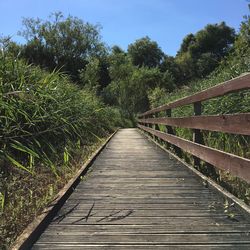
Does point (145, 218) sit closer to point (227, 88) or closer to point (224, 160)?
point (224, 160)

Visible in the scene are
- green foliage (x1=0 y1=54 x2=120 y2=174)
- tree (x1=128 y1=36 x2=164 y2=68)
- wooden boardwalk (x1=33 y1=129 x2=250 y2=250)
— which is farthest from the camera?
tree (x1=128 y1=36 x2=164 y2=68)

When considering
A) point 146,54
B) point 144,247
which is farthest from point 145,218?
point 146,54

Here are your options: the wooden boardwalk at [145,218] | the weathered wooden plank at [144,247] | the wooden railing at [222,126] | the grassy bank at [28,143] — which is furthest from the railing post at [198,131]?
the weathered wooden plank at [144,247]

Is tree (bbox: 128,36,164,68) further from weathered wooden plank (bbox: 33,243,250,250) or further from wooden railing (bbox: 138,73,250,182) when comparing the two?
weathered wooden plank (bbox: 33,243,250,250)

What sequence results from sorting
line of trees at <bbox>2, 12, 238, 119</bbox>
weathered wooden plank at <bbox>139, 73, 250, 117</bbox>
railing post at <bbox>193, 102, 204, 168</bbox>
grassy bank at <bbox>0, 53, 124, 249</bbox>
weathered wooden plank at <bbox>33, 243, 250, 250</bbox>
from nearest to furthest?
weathered wooden plank at <bbox>33, 243, 250, 250</bbox> → weathered wooden plank at <bbox>139, 73, 250, 117</bbox> → grassy bank at <bbox>0, 53, 124, 249</bbox> → railing post at <bbox>193, 102, 204, 168</bbox> → line of trees at <bbox>2, 12, 238, 119</bbox>

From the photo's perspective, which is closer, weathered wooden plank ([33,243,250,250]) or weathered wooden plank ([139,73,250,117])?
weathered wooden plank ([33,243,250,250])

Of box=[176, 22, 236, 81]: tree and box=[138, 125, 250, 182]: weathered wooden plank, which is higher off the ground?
box=[176, 22, 236, 81]: tree

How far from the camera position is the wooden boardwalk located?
10.5ft

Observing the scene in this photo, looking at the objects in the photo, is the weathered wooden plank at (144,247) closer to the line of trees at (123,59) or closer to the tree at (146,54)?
the line of trees at (123,59)

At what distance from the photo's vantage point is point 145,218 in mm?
3834

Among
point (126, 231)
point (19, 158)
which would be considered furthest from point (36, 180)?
point (126, 231)

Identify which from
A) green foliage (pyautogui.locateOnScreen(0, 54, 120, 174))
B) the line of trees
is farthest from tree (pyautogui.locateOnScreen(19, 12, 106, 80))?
green foliage (pyautogui.locateOnScreen(0, 54, 120, 174))

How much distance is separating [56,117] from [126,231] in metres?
2.26

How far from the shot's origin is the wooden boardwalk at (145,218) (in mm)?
3205
